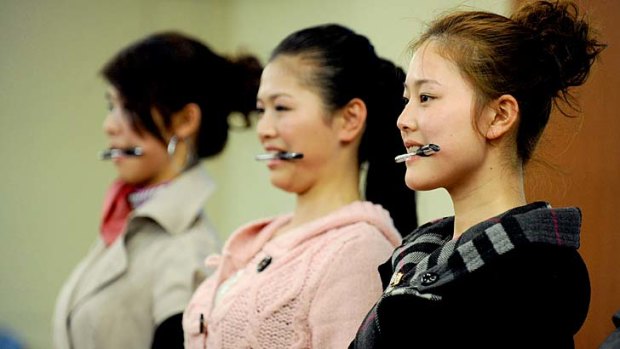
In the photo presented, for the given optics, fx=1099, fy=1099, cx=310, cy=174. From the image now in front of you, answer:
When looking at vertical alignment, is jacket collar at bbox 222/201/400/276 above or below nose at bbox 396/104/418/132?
below

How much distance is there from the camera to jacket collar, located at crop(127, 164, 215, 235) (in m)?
2.71

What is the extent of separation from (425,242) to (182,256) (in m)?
1.06

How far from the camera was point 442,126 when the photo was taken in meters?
1.60

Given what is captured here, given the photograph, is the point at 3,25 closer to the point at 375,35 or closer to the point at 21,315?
the point at 21,315

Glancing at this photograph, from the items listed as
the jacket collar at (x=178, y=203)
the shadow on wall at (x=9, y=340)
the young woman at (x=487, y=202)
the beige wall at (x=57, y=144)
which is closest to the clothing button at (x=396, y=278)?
the young woman at (x=487, y=202)

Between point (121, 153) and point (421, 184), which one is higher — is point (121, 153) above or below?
below

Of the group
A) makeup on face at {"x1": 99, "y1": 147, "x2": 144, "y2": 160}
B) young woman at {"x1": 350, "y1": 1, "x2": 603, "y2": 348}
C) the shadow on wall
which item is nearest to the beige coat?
makeup on face at {"x1": 99, "y1": 147, "x2": 144, "y2": 160}

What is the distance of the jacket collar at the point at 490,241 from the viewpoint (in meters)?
1.47

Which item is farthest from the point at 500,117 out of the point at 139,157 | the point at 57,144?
the point at 57,144

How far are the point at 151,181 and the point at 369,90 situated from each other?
89 cm

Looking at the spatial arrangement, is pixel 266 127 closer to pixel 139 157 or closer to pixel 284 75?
pixel 284 75

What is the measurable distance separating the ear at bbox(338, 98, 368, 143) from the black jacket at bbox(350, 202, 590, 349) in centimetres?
65

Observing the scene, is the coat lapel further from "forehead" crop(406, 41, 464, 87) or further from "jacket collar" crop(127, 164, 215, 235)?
"forehead" crop(406, 41, 464, 87)

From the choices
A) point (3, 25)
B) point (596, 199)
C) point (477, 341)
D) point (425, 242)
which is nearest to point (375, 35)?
point (596, 199)
